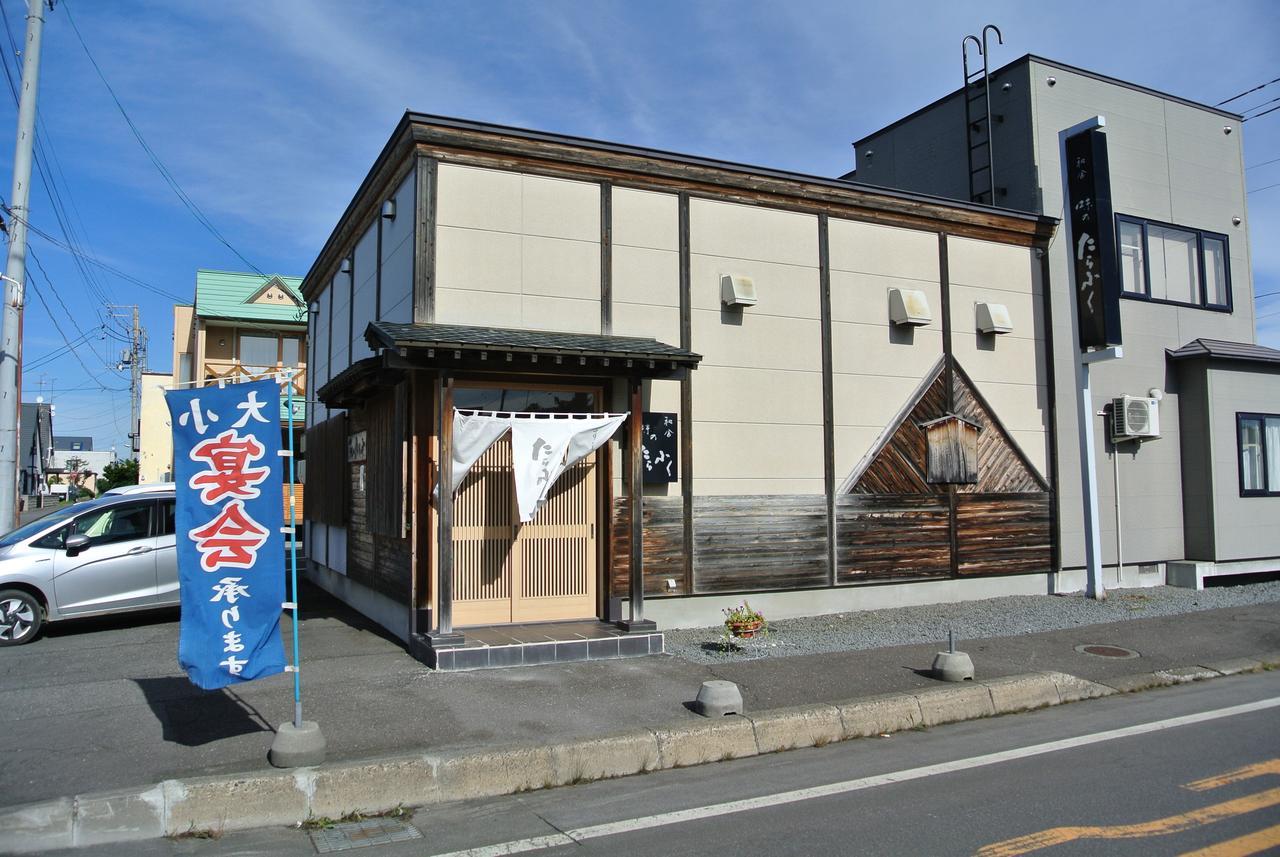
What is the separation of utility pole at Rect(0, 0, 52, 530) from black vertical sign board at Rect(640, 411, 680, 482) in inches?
371

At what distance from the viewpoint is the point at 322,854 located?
4840 mm

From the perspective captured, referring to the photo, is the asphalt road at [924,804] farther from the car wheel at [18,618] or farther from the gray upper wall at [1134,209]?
the gray upper wall at [1134,209]

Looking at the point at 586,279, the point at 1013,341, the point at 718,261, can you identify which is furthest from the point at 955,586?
the point at 586,279

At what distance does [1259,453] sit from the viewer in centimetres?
1492

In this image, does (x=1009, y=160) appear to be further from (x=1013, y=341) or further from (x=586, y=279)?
(x=586, y=279)

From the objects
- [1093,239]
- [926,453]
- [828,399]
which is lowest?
[926,453]

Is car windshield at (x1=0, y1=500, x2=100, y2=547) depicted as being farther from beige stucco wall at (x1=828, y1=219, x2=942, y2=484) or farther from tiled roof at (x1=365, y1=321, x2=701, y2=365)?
beige stucco wall at (x1=828, y1=219, x2=942, y2=484)

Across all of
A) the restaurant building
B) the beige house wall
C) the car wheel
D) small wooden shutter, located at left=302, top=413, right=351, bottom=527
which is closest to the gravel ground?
the restaurant building

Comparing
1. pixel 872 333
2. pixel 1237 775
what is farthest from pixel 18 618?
pixel 1237 775

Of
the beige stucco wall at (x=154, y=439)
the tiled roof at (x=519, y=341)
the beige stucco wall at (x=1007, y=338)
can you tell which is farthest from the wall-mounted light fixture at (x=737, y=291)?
the beige stucco wall at (x=154, y=439)

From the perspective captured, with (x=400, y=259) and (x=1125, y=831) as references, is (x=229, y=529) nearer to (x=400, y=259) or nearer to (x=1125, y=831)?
(x=400, y=259)

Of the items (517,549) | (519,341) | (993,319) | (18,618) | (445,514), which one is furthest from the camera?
(993,319)

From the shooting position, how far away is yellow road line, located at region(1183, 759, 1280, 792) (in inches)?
Answer: 220

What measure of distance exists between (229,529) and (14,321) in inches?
386
